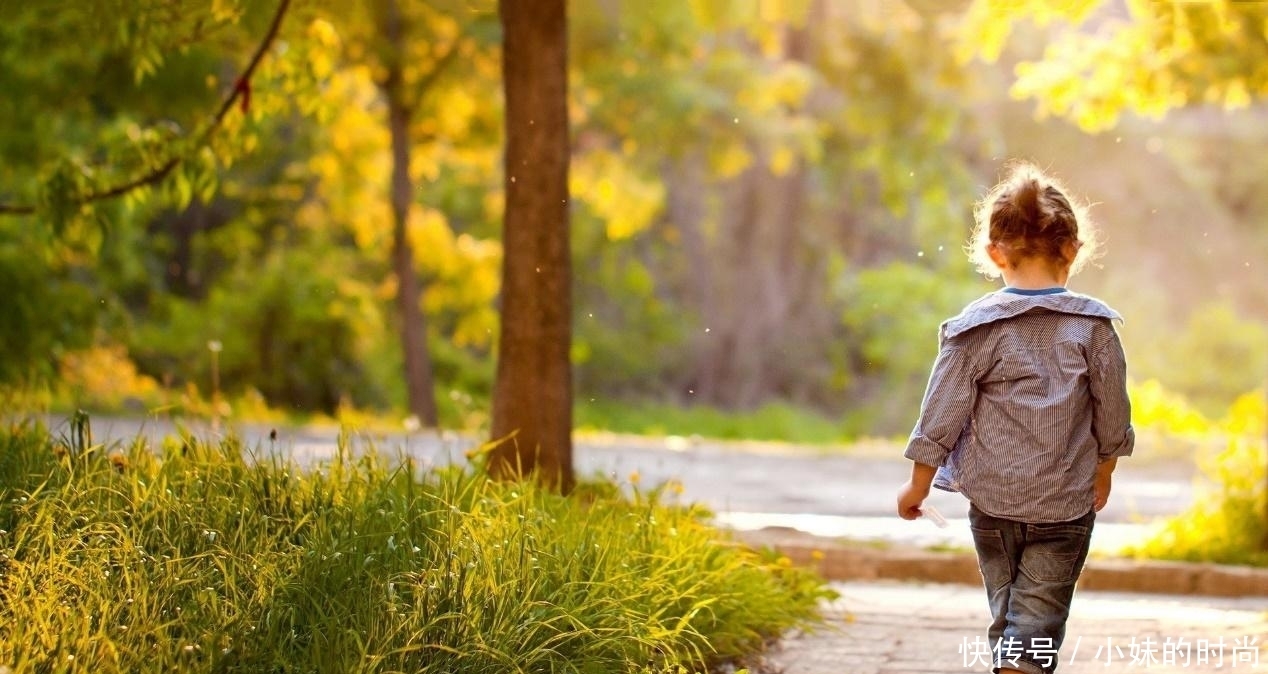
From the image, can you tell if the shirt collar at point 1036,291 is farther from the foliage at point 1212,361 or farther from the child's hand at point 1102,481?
the foliage at point 1212,361

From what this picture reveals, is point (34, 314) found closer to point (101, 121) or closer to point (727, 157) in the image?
point (101, 121)

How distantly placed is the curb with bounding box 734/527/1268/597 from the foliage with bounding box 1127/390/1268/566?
0.95 feet

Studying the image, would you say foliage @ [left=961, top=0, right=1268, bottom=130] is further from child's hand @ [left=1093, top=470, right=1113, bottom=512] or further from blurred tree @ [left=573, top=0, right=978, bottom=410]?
blurred tree @ [left=573, top=0, right=978, bottom=410]

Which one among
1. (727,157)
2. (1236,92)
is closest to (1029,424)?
(1236,92)

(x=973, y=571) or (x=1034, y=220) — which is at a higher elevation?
(x=1034, y=220)

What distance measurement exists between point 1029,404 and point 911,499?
412 mm

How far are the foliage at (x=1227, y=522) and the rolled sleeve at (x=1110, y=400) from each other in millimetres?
4657

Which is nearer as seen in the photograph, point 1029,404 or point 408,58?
point 1029,404

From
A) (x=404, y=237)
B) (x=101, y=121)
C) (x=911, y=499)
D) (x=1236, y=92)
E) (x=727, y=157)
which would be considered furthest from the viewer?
(x=727, y=157)

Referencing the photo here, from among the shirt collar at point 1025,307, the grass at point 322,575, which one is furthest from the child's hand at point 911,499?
the grass at point 322,575

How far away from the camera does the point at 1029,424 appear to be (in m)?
4.25

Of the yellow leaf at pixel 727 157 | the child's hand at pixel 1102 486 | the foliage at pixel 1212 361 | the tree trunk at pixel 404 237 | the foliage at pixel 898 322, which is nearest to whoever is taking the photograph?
the child's hand at pixel 1102 486

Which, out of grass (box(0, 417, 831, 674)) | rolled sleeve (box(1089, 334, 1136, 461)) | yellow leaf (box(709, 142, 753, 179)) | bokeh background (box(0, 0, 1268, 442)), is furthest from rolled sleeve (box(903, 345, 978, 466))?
yellow leaf (box(709, 142, 753, 179))

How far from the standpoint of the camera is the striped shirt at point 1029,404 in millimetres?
4238
